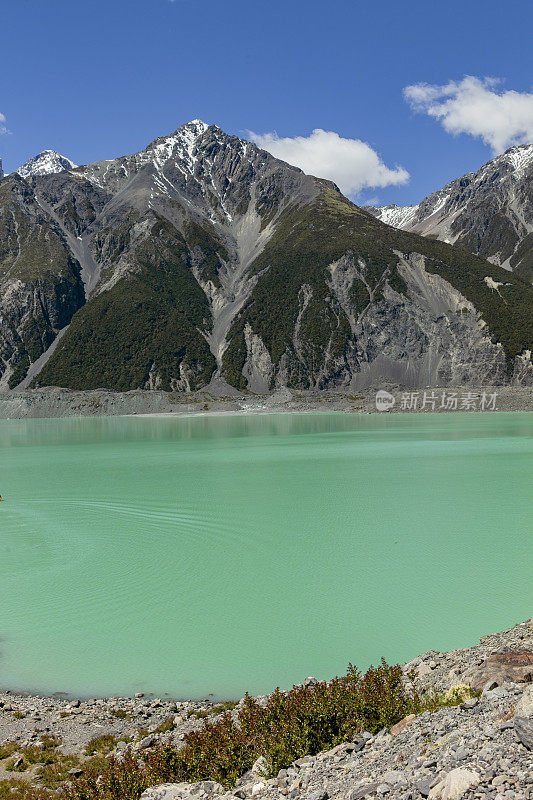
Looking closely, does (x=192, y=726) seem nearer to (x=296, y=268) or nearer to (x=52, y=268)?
(x=296, y=268)

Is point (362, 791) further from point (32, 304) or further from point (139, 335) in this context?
point (32, 304)

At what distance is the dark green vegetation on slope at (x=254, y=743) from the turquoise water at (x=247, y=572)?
3163 millimetres

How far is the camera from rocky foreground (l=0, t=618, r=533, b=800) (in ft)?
16.4

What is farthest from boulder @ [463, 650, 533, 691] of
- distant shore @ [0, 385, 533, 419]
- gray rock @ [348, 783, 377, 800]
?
distant shore @ [0, 385, 533, 419]

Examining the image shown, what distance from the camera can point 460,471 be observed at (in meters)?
37.2

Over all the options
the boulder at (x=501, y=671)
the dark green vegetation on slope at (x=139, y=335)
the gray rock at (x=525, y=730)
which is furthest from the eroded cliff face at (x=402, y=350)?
the gray rock at (x=525, y=730)

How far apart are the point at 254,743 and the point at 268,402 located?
438 feet

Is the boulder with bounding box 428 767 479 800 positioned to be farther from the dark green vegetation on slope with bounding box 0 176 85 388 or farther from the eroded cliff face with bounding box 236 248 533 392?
the dark green vegetation on slope with bounding box 0 176 85 388

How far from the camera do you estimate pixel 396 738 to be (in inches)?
259

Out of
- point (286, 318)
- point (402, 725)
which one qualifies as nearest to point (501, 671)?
point (402, 725)

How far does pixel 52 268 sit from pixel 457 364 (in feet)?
454

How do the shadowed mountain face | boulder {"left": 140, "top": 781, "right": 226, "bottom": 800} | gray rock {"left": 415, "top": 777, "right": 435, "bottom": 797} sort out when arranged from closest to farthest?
1. gray rock {"left": 415, "top": 777, "right": 435, "bottom": 797}
2. boulder {"left": 140, "top": 781, "right": 226, "bottom": 800}
3. the shadowed mountain face

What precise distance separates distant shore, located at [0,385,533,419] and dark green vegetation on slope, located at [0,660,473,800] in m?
114

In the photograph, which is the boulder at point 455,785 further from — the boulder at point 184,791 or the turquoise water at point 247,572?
the turquoise water at point 247,572
